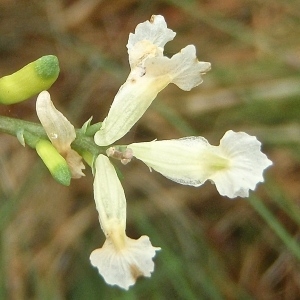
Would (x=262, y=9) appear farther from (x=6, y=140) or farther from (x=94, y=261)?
(x=94, y=261)

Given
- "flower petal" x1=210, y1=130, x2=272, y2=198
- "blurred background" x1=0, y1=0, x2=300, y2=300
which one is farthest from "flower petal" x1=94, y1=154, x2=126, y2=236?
"blurred background" x1=0, y1=0, x2=300, y2=300

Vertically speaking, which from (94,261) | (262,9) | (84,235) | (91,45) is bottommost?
(84,235)

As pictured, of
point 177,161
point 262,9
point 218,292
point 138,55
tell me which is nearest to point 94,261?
point 177,161

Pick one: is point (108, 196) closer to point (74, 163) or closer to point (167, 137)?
point (74, 163)

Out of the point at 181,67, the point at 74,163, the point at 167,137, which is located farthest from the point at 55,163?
the point at 167,137

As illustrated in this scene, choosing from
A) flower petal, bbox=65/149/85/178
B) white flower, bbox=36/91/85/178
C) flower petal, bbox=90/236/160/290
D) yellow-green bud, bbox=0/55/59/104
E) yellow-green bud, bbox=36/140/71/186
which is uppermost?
yellow-green bud, bbox=0/55/59/104

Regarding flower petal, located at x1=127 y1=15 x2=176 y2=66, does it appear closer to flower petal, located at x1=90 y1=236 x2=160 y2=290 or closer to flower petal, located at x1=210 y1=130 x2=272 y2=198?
flower petal, located at x1=210 y1=130 x2=272 y2=198

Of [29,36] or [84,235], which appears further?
[29,36]

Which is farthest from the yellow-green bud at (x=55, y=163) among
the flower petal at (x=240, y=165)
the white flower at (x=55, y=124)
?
the flower petal at (x=240, y=165)
